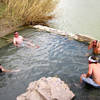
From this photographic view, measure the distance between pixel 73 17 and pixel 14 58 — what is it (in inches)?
323

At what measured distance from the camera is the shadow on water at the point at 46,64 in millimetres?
4119

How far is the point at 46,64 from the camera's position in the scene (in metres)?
5.40

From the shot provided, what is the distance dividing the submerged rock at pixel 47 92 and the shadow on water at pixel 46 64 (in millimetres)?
544

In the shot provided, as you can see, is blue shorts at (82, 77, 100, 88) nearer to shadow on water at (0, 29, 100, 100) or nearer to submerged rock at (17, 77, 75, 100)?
shadow on water at (0, 29, 100, 100)

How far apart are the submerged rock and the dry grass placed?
6.24 metres

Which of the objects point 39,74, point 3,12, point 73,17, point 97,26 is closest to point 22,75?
point 39,74

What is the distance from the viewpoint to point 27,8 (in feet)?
30.4

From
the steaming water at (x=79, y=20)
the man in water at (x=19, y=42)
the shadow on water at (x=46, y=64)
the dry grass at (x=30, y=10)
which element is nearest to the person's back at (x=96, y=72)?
the shadow on water at (x=46, y=64)

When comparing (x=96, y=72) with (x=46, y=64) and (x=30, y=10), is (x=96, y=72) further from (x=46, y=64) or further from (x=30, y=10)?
(x=30, y=10)

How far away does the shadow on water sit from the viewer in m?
4.12

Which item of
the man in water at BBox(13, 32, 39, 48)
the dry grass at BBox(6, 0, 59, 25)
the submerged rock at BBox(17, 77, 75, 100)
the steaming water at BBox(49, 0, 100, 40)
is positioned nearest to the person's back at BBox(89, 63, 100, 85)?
the submerged rock at BBox(17, 77, 75, 100)

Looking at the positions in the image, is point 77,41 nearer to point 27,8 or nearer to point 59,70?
point 59,70

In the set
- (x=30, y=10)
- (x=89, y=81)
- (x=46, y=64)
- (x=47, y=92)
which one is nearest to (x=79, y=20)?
(x=30, y=10)

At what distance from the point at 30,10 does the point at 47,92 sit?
7.00 m
